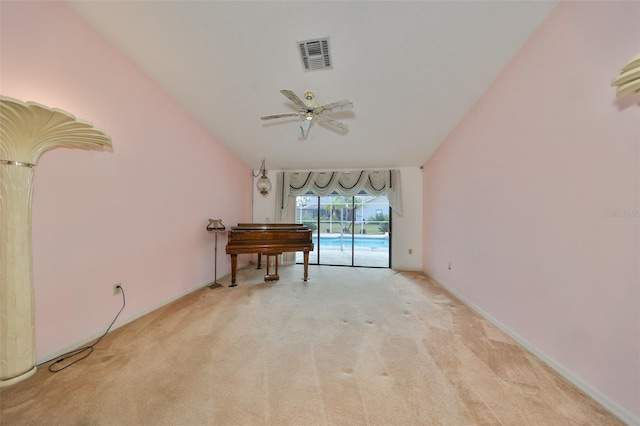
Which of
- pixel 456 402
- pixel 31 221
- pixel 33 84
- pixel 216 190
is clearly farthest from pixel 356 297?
pixel 33 84

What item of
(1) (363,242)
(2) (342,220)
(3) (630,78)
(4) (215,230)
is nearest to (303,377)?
(3) (630,78)

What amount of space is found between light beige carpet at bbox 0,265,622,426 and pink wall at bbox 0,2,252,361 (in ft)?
1.41

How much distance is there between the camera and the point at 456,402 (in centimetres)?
136

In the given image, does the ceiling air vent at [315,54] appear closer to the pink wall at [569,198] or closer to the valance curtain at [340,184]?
the pink wall at [569,198]

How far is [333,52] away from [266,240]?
2720mm

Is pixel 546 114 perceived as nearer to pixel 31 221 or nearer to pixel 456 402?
pixel 456 402

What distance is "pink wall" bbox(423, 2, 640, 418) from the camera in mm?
1258

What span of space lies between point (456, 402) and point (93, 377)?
2.44m

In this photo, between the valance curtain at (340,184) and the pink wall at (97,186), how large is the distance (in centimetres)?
204

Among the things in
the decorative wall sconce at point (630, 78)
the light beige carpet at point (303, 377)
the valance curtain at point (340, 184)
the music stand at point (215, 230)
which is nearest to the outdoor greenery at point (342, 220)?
the valance curtain at point (340, 184)

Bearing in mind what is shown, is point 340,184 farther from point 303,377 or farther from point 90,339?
point 90,339

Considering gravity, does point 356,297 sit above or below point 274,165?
below

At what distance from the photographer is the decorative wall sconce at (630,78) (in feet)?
3.25

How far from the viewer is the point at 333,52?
210cm
